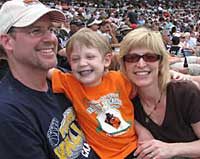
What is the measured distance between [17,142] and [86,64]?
66 centimetres

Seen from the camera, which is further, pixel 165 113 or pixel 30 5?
pixel 165 113

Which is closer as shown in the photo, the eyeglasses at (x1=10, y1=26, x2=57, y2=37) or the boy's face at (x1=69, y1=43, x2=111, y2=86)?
the eyeglasses at (x1=10, y1=26, x2=57, y2=37)

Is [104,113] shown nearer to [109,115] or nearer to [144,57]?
[109,115]

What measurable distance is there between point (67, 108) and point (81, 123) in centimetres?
13

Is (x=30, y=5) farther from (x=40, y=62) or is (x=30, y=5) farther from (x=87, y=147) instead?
(x=87, y=147)

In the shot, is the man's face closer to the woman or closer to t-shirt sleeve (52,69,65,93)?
t-shirt sleeve (52,69,65,93)

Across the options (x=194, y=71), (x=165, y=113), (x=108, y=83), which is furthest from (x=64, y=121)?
(x=194, y=71)

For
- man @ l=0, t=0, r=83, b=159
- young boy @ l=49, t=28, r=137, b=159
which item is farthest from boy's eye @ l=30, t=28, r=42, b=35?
young boy @ l=49, t=28, r=137, b=159

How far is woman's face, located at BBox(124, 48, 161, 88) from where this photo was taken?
195 centimetres

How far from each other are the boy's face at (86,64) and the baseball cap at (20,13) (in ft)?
1.12

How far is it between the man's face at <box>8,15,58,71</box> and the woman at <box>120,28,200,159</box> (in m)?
0.49

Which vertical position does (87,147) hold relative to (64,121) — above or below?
below

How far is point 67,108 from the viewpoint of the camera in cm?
186

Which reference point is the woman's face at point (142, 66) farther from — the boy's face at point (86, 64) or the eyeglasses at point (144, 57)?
the boy's face at point (86, 64)
